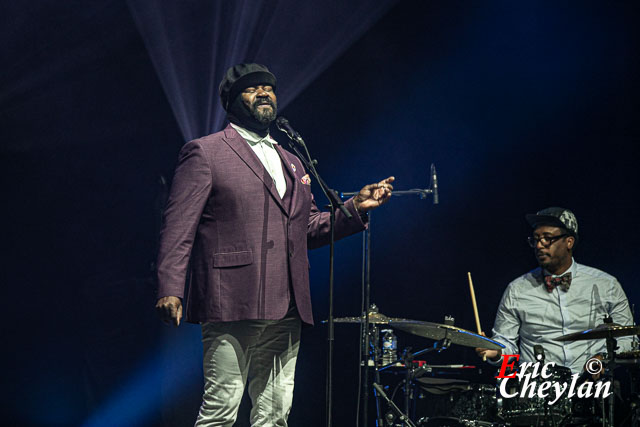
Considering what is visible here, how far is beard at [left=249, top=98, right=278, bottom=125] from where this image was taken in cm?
263

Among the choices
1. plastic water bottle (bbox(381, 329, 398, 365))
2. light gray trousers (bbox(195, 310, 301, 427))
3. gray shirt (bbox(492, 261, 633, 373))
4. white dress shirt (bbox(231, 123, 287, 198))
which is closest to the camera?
light gray trousers (bbox(195, 310, 301, 427))

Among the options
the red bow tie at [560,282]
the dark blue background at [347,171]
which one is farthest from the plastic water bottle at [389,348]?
the red bow tie at [560,282]

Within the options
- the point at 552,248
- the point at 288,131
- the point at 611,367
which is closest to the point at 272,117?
the point at 288,131

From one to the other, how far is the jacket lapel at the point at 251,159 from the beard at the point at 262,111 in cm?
12

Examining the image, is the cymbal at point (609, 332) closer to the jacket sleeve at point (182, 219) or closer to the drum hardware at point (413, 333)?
the drum hardware at point (413, 333)

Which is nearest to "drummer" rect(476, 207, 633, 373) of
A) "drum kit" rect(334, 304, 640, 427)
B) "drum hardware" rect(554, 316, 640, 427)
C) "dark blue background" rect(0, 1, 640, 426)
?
"dark blue background" rect(0, 1, 640, 426)

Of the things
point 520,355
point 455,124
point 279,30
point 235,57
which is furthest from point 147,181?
point 520,355

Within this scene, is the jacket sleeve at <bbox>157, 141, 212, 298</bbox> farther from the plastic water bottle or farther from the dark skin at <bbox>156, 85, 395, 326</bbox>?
the plastic water bottle

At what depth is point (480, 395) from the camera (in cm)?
388

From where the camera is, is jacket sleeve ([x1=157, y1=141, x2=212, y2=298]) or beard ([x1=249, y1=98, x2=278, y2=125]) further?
beard ([x1=249, y1=98, x2=278, y2=125])

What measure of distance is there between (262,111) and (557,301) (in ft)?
9.25

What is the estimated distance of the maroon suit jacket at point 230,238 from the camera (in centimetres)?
230

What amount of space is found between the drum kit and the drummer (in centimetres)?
54

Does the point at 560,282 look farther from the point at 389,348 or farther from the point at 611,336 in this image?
the point at 389,348
